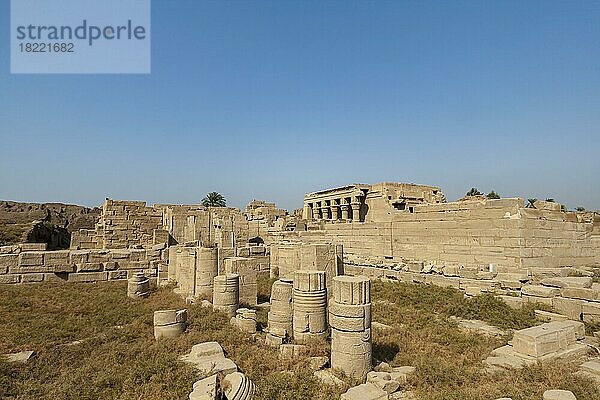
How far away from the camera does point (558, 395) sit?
4160 millimetres

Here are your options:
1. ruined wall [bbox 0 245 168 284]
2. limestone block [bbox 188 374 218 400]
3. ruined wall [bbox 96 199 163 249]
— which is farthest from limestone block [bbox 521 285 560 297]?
ruined wall [bbox 96 199 163 249]

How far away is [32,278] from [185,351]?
8.38m

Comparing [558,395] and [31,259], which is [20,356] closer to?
[31,259]

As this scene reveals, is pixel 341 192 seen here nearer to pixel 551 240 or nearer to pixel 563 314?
pixel 551 240

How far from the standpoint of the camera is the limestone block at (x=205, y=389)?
3947 mm

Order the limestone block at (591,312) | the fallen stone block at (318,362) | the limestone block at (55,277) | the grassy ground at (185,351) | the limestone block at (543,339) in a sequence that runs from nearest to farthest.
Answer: the grassy ground at (185,351)
the fallen stone block at (318,362)
the limestone block at (543,339)
the limestone block at (591,312)
the limestone block at (55,277)

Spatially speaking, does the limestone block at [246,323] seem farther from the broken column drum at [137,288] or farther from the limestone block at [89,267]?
the limestone block at [89,267]

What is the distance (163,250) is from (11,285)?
4566mm

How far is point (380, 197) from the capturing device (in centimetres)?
1991

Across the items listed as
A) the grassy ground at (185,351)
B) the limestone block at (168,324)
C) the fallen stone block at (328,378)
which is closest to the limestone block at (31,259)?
the grassy ground at (185,351)

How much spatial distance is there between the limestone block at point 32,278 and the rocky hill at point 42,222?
315 inches

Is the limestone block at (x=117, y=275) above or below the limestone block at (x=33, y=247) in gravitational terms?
below

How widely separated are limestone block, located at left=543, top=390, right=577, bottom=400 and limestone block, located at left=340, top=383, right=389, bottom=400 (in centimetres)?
185

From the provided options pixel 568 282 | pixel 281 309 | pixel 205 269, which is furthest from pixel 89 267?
pixel 568 282
